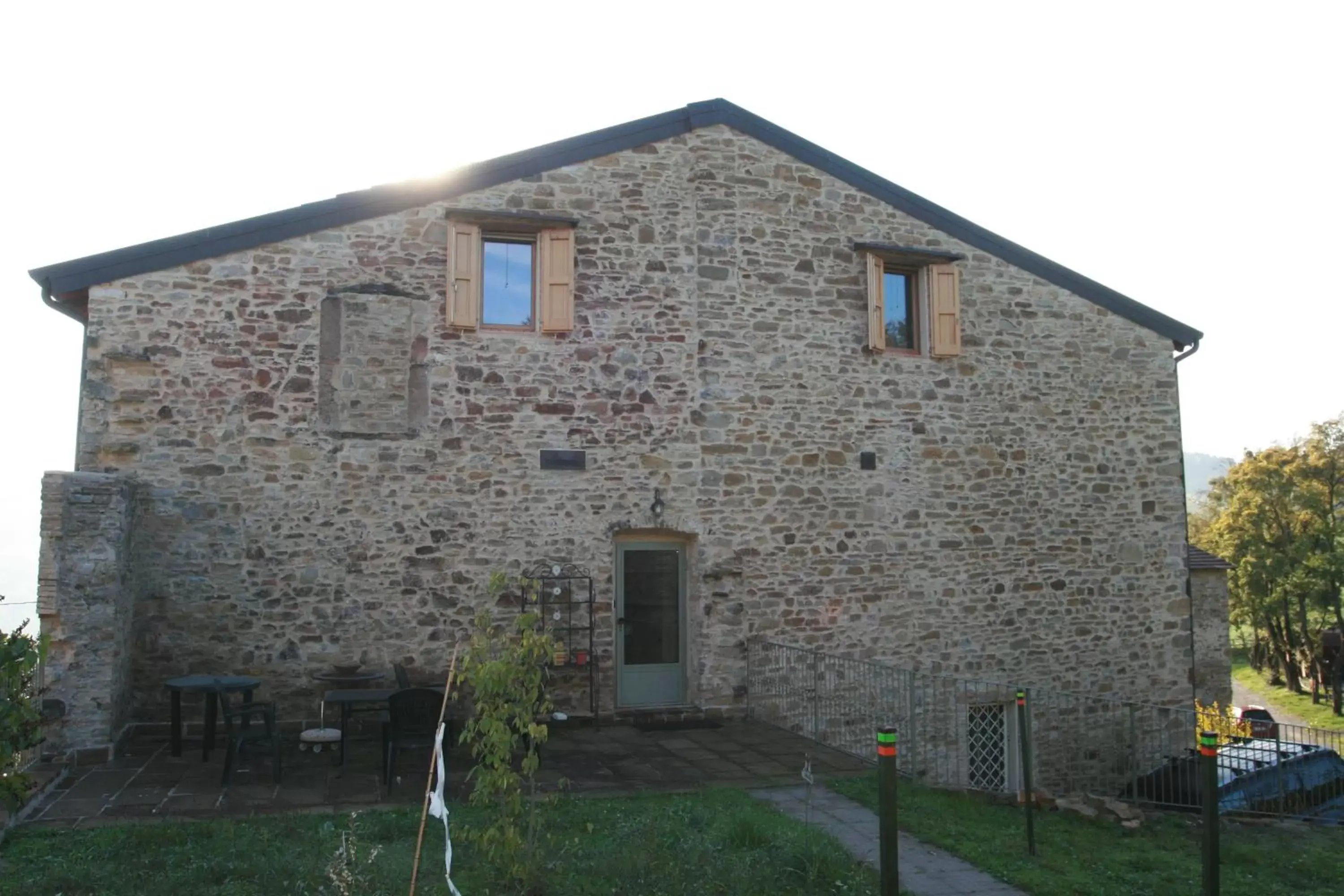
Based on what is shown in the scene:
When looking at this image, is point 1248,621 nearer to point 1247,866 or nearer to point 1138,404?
point 1138,404

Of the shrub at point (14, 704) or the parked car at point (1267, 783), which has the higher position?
the shrub at point (14, 704)

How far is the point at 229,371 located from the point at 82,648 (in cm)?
295

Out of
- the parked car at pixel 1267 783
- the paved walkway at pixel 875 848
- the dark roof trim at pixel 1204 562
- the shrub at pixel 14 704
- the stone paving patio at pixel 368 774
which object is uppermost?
the dark roof trim at pixel 1204 562

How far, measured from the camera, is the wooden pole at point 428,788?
4.61 meters

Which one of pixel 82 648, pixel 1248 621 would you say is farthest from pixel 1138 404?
pixel 1248 621

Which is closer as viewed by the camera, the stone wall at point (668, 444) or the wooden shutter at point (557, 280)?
the stone wall at point (668, 444)

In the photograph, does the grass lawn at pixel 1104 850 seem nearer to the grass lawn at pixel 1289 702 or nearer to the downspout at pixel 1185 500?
the downspout at pixel 1185 500

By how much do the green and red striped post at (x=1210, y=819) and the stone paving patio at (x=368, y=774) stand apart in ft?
10.7

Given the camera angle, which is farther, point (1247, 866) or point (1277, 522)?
point (1277, 522)

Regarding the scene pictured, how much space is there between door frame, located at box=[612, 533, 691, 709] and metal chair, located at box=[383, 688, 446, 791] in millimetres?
3295

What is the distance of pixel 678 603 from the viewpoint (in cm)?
1120

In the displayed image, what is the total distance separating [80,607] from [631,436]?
5.32m

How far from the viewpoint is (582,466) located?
35.4ft

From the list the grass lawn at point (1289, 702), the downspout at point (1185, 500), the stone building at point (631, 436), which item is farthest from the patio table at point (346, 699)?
the grass lawn at point (1289, 702)
